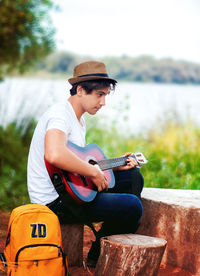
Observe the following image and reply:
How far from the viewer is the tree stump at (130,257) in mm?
2504

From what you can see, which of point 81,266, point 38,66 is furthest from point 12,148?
point 81,266

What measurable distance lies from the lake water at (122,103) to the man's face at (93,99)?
3.78 meters

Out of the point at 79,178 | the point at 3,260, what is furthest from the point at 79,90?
the point at 3,260

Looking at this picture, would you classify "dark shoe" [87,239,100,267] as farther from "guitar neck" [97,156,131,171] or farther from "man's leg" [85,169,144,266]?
"guitar neck" [97,156,131,171]

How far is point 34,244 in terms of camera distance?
2426 mm

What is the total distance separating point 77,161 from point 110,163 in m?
0.61

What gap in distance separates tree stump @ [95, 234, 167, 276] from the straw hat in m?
1.16

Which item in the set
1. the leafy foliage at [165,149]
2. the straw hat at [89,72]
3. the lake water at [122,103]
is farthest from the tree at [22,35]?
the straw hat at [89,72]

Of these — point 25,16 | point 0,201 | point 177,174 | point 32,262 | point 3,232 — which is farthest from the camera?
point 25,16

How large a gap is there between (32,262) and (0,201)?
2499 mm

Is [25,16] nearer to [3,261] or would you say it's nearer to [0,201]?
[0,201]

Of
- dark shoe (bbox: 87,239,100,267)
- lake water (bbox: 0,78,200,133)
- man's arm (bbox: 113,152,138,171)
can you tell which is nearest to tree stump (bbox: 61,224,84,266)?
dark shoe (bbox: 87,239,100,267)

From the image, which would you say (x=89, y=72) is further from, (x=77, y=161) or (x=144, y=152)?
(x=144, y=152)

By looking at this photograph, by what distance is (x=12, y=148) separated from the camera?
6.73 meters
